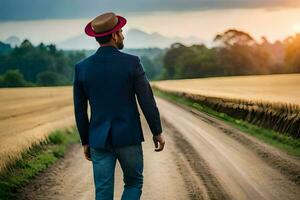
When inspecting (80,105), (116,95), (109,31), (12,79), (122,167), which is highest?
(109,31)

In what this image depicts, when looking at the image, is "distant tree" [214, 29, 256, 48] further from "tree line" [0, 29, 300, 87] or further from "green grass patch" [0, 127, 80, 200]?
"green grass patch" [0, 127, 80, 200]

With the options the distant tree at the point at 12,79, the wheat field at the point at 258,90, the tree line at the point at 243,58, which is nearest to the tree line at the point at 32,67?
the distant tree at the point at 12,79

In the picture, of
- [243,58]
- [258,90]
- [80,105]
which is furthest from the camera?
[243,58]

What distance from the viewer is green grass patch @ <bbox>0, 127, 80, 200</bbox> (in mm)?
9773

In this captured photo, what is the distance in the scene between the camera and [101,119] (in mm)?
5348

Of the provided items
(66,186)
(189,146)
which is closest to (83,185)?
(66,186)

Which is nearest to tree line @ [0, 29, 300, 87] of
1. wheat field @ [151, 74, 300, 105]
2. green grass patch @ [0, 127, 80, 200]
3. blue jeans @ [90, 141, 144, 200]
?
wheat field @ [151, 74, 300, 105]

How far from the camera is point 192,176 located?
33.7 feet

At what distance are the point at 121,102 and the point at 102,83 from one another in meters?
0.25

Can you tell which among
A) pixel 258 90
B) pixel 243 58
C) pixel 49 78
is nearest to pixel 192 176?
pixel 258 90

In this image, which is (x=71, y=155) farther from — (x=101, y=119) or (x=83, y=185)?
(x=101, y=119)

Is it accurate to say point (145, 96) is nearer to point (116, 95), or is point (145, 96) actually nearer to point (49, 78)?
point (116, 95)

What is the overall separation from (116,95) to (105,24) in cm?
66

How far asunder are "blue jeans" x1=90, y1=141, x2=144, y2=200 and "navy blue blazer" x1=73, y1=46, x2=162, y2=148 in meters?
0.09
